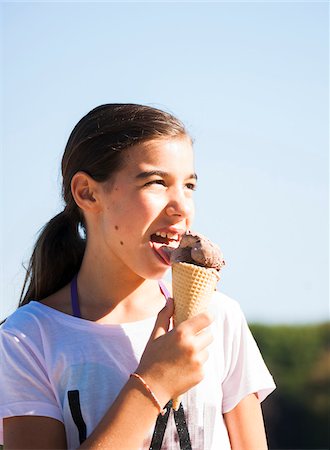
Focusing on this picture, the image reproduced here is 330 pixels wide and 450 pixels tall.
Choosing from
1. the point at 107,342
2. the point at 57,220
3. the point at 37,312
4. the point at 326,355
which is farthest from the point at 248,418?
the point at 326,355

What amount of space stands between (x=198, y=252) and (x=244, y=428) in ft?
2.76

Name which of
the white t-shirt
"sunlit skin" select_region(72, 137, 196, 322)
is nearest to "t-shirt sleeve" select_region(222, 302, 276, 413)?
the white t-shirt

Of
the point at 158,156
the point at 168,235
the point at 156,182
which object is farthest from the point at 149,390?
the point at 158,156

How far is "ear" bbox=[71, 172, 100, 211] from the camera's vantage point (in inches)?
137

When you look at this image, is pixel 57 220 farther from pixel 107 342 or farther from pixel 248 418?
pixel 248 418

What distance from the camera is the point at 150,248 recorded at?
325 centimetres

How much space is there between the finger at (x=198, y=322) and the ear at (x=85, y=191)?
73 cm

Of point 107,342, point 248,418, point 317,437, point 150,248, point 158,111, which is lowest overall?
point 317,437

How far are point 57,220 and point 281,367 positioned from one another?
484 inches

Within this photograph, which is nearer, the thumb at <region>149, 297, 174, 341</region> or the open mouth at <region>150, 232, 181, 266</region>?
the thumb at <region>149, 297, 174, 341</region>

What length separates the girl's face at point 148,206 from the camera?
3252 mm

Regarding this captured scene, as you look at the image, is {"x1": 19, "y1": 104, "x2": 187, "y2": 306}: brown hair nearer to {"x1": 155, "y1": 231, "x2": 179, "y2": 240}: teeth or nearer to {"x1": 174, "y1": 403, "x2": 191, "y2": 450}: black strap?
{"x1": 155, "y1": 231, "x2": 179, "y2": 240}: teeth

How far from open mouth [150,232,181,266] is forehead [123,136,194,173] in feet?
0.92

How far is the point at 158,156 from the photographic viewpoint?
10.9 ft
